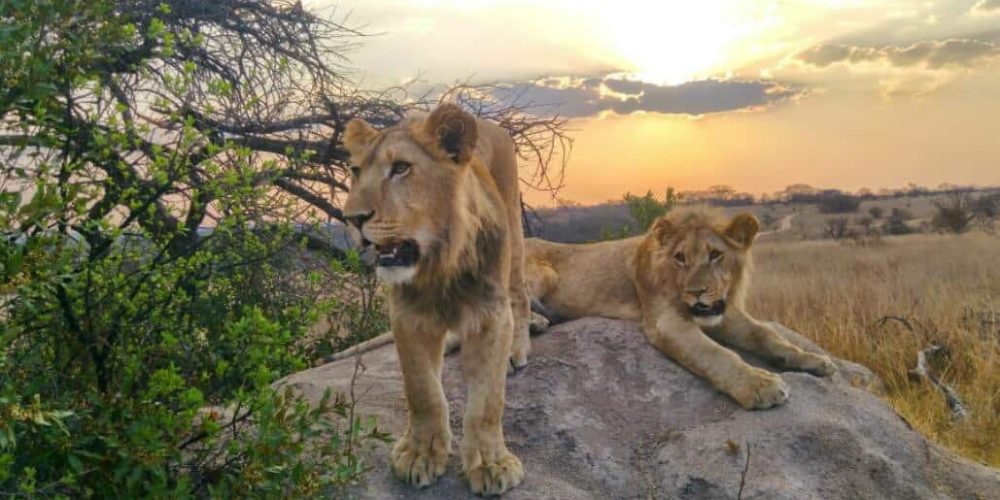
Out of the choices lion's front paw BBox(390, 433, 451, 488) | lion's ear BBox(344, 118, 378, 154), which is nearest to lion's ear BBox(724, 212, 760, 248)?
lion's front paw BBox(390, 433, 451, 488)

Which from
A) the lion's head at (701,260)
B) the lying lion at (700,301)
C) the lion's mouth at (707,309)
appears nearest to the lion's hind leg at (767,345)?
the lying lion at (700,301)

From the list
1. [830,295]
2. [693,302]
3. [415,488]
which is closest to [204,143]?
[415,488]

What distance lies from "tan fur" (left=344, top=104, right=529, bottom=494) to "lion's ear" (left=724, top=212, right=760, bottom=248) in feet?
5.62

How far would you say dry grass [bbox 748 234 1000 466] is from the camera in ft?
26.0

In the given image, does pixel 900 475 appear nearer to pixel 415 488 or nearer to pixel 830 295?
pixel 415 488

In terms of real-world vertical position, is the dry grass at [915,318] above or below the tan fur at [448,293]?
below

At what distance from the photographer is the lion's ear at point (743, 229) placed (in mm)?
5465

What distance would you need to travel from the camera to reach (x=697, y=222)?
219 inches

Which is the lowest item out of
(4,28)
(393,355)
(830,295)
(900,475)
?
(830,295)

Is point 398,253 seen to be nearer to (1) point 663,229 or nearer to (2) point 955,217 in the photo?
(1) point 663,229

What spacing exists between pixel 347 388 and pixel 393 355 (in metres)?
0.93

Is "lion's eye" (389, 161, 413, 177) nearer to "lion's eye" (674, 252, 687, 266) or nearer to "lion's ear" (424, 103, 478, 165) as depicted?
"lion's ear" (424, 103, 478, 165)

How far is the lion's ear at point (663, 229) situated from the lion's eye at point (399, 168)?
239 cm

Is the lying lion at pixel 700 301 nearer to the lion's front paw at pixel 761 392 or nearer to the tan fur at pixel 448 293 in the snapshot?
the lion's front paw at pixel 761 392
